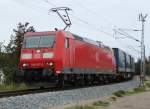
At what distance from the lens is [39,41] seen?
2464 cm

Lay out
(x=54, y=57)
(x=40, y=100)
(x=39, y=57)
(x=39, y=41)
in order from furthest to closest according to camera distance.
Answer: (x=39, y=41) → (x=39, y=57) → (x=54, y=57) → (x=40, y=100)

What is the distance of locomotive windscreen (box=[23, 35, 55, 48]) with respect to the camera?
24328mm

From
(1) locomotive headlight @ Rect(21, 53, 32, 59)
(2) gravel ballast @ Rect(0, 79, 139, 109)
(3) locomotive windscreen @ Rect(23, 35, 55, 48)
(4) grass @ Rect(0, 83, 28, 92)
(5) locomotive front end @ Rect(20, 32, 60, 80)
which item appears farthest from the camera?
(4) grass @ Rect(0, 83, 28, 92)

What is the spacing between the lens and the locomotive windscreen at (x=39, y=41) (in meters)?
24.3

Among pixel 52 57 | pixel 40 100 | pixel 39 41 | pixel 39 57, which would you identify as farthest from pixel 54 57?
pixel 40 100

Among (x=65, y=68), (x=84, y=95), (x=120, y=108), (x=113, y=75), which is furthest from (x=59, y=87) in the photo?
(x=113, y=75)

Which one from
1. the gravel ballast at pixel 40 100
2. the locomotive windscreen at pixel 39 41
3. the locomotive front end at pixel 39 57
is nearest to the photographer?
the gravel ballast at pixel 40 100

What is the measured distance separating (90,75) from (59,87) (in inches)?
235

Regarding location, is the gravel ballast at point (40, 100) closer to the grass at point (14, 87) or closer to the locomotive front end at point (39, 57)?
the locomotive front end at point (39, 57)

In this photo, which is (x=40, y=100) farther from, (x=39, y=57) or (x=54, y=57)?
(x=39, y=57)

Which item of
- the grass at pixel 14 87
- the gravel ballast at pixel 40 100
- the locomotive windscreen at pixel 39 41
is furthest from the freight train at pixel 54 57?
the gravel ballast at pixel 40 100

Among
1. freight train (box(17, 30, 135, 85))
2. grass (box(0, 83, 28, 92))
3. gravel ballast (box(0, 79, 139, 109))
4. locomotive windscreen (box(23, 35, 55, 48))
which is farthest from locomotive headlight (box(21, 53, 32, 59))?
gravel ballast (box(0, 79, 139, 109))

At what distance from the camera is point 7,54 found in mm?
36312

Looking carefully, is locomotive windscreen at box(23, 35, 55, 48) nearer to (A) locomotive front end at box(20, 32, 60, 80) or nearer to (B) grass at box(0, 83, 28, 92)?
(A) locomotive front end at box(20, 32, 60, 80)
